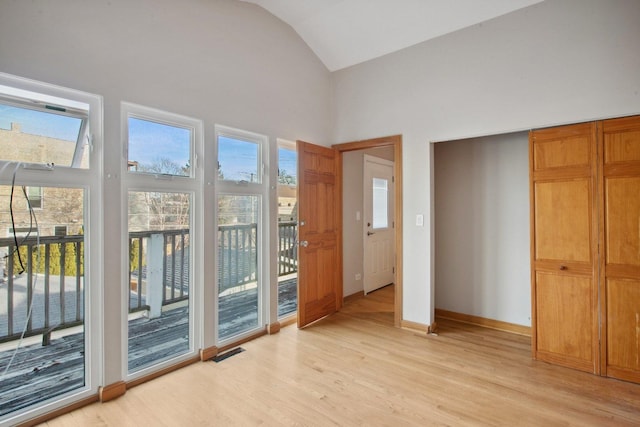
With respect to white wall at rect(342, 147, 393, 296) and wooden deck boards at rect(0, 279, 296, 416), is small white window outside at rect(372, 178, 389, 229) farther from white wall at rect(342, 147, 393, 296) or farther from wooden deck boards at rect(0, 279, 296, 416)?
wooden deck boards at rect(0, 279, 296, 416)

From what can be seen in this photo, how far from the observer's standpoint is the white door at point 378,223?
4.90 metres

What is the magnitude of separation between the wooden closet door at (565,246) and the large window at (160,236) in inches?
121

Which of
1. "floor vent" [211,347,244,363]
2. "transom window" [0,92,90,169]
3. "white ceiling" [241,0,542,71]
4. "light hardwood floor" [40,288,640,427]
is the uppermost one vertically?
"white ceiling" [241,0,542,71]

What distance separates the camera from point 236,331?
126 inches

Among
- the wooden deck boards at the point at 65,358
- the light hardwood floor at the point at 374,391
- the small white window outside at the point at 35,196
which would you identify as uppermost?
the small white window outside at the point at 35,196

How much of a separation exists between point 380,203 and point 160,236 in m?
3.53

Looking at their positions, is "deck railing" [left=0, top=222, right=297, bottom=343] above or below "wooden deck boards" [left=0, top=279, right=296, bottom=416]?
above

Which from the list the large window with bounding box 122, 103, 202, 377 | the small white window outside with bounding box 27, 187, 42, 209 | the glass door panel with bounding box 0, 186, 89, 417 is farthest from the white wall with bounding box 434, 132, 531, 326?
the small white window outside with bounding box 27, 187, 42, 209

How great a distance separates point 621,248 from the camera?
2463 millimetres

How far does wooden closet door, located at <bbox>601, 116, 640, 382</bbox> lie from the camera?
7.90 feet

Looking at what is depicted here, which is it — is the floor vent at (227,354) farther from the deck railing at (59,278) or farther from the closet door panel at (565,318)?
the closet door panel at (565,318)

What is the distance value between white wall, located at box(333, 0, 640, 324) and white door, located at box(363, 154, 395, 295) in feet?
3.92

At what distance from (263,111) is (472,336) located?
3.28 meters

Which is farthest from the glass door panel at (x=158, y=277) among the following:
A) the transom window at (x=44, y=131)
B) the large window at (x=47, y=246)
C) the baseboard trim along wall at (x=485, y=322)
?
the baseboard trim along wall at (x=485, y=322)
